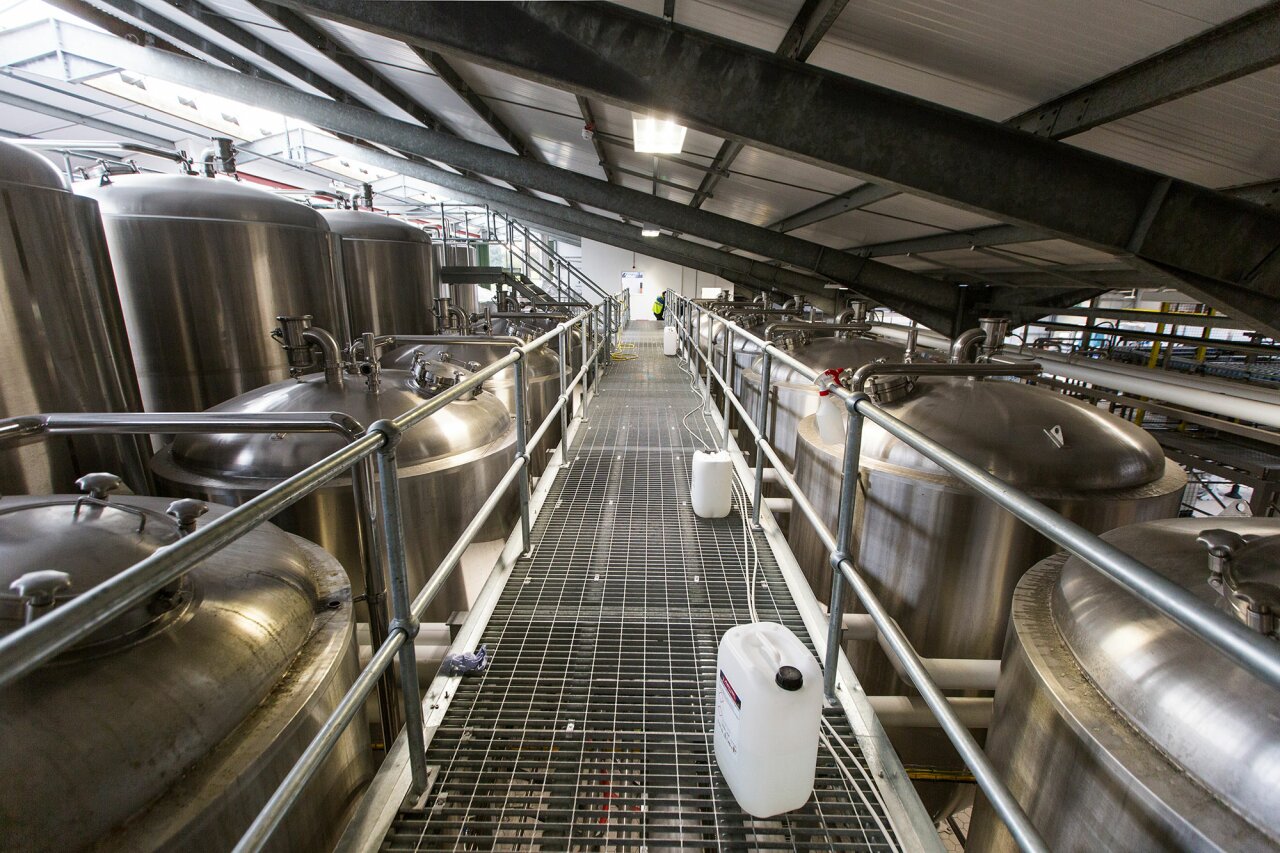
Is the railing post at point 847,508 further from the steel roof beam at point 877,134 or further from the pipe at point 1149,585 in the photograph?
the steel roof beam at point 877,134

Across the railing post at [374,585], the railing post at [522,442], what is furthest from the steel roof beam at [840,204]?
the railing post at [374,585]

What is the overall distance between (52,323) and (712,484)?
2.87 m

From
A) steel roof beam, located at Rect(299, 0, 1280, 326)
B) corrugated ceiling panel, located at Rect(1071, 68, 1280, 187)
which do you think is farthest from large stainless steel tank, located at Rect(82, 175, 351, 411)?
corrugated ceiling panel, located at Rect(1071, 68, 1280, 187)

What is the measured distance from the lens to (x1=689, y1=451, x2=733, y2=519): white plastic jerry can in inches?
120

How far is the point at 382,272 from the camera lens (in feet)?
19.9

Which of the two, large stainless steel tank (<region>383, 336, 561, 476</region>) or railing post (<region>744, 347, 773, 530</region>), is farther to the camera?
large stainless steel tank (<region>383, 336, 561, 476</region>)

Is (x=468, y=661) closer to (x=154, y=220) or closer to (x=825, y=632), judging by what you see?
(x=825, y=632)

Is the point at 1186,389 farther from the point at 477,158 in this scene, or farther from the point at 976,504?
the point at 477,158

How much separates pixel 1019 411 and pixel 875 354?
2.26 meters

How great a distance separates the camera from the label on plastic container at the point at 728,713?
55.4 inches

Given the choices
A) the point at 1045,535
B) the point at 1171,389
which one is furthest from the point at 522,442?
the point at 1171,389

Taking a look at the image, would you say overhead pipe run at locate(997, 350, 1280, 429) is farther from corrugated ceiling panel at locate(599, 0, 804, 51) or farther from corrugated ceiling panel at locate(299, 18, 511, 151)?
corrugated ceiling panel at locate(299, 18, 511, 151)

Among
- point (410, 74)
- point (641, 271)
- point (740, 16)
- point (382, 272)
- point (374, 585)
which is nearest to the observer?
point (374, 585)

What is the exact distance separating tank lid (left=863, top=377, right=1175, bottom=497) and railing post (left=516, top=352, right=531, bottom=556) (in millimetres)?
1502
